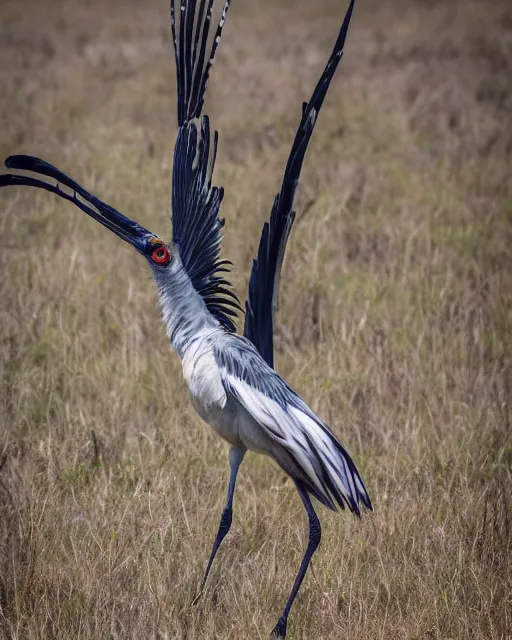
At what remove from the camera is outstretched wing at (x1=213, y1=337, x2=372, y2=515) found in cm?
318

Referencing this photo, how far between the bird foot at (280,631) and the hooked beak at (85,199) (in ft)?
4.47

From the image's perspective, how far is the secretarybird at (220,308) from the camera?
127 inches

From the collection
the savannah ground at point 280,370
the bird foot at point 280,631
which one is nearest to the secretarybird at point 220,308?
the bird foot at point 280,631

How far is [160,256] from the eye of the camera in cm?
349

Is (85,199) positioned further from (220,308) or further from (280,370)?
(280,370)

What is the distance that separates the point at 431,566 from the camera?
3.91m

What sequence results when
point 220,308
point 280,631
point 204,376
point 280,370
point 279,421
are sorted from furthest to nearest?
point 280,370
point 220,308
point 280,631
point 204,376
point 279,421

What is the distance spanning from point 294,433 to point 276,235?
72cm

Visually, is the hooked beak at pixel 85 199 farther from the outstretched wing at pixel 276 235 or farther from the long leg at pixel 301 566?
the long leg at pixel 301 566

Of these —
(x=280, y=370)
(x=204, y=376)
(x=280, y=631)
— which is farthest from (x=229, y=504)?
(x=280, y=370)

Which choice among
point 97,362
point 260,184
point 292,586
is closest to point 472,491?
point 292,586

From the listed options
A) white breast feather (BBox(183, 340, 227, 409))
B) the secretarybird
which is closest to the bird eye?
the secretarybird

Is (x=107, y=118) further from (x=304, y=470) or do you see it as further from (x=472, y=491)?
(x=304, y=470)

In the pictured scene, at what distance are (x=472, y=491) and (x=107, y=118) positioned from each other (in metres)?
7.76
